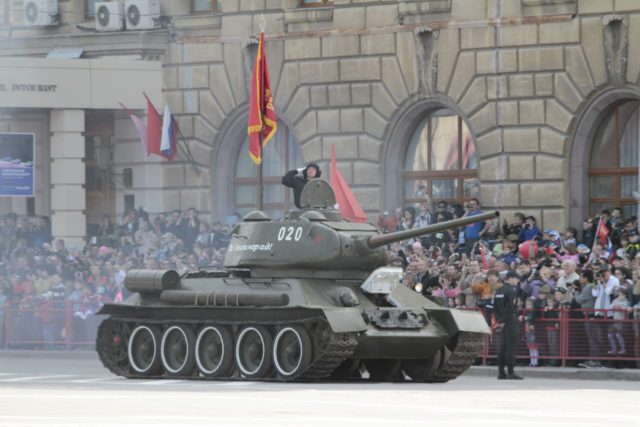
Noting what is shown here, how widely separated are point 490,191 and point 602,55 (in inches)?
138

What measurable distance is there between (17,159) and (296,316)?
16819mm

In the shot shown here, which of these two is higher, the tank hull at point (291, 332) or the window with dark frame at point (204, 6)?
the window with dark frame at point (204, 6)

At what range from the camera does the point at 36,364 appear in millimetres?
32844

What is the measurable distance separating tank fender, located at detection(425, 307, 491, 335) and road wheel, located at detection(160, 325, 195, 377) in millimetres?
3345

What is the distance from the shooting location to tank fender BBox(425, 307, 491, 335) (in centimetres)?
2683

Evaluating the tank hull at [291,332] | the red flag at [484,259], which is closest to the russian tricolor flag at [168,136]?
the red flag at [484,259]

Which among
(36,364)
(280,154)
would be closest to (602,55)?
(280,154)

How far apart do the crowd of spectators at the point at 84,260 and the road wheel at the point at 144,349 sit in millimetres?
6829

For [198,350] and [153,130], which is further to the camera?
[153,130]

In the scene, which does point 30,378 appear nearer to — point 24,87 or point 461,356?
point 461,356

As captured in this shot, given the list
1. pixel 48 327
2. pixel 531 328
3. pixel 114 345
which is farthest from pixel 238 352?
pixel 48 327

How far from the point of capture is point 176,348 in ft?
91.7

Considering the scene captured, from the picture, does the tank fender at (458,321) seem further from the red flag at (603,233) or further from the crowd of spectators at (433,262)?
the red flag at (603,233)

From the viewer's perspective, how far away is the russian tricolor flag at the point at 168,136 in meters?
42.4
